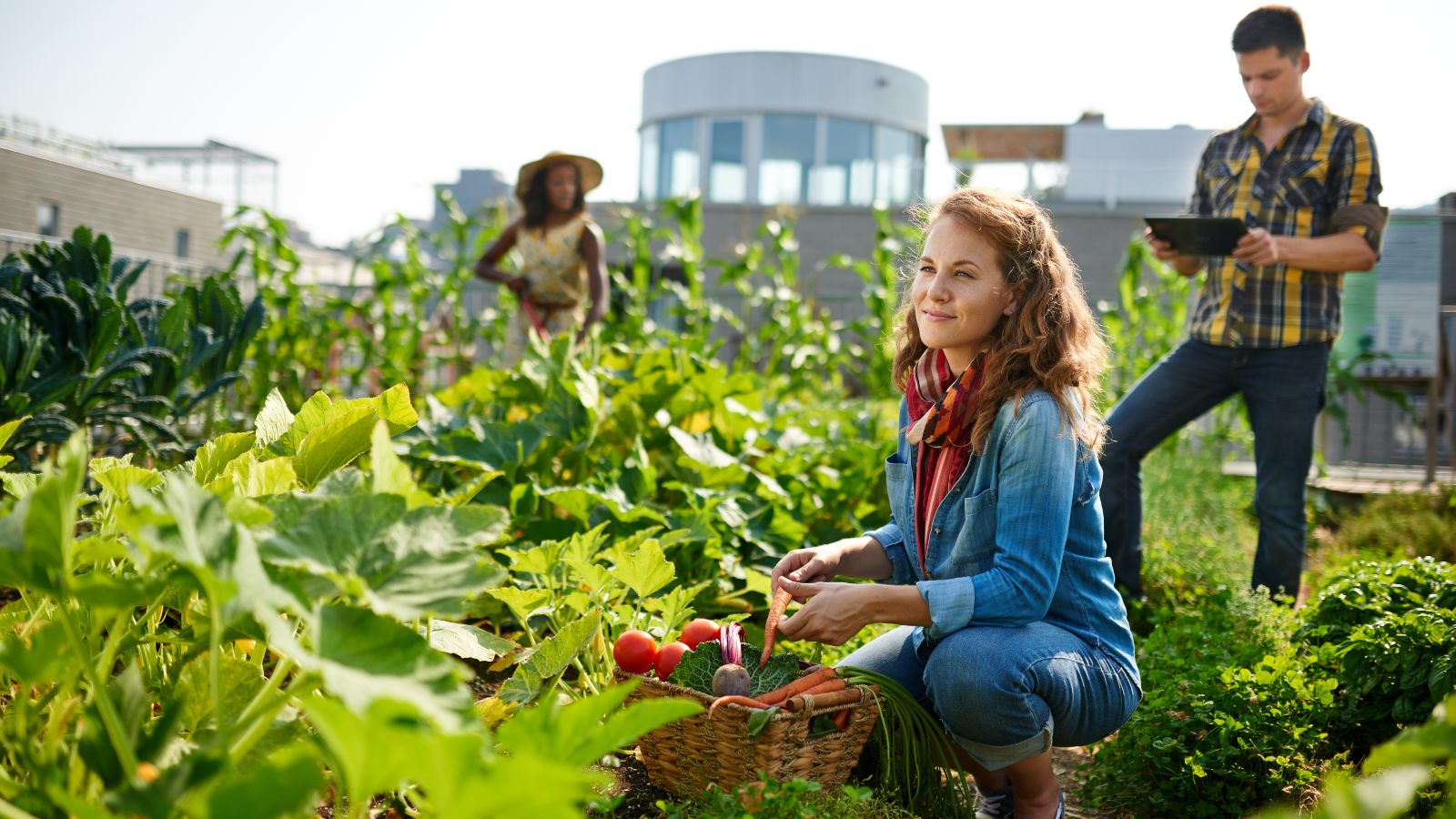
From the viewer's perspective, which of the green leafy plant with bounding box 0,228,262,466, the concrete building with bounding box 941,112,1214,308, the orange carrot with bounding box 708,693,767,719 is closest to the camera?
the orange carrot with bounding box 708,693,767,719

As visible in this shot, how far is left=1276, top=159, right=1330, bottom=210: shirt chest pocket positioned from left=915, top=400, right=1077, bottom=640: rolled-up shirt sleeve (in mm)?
Answer: 1770

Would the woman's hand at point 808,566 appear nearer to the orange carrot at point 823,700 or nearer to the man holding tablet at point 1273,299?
the orange carrot at point 823,700

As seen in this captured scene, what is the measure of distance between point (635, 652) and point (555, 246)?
11.5 feet

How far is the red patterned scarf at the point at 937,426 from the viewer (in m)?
1.85

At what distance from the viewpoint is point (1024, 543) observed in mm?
1732

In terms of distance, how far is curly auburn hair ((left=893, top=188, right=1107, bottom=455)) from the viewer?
5.98 feet

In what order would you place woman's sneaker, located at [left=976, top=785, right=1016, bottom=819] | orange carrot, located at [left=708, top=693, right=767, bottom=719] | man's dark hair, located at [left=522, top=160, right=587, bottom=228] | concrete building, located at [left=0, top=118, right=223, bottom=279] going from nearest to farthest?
orange carrot, located at [left=708, top=693, right=767, bottom=719], woman's sneaker, located at [left=976, top=785, right=1016, bottom=819], man's dark hair, located at [left=522, top=160, right=587, bottom=228], concrete building, located at [left=0, top=118, right=223, bottom=279]

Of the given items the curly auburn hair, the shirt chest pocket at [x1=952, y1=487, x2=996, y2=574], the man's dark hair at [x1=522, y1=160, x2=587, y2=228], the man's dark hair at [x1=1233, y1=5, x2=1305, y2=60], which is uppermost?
the man's dark hair at [x1=1233, y1=5, x2=1305, y2=60]

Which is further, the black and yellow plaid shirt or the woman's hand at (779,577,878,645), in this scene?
the black and yellow plaid shirt

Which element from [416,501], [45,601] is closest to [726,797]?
[416,501]

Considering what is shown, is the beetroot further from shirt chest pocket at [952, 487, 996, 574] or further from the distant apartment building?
the distant apartment building

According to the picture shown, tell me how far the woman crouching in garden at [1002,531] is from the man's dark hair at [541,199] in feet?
11.5

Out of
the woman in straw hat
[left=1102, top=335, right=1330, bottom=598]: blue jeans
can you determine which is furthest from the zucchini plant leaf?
the woman in straw hat

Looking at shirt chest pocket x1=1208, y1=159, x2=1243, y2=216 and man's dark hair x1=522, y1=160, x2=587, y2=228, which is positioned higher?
man's dark hair x1=522, y1=160, x2=587, y2=228
